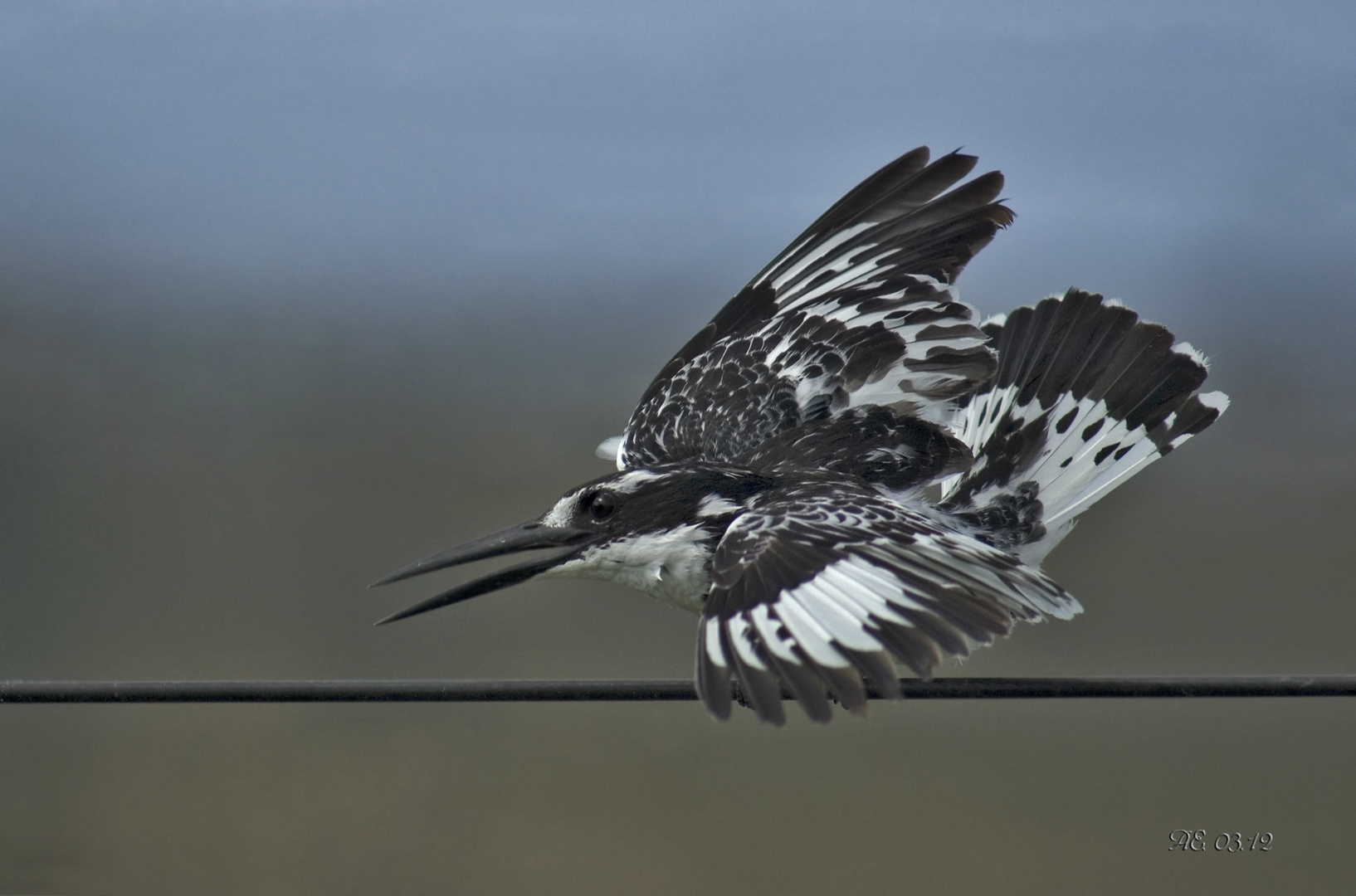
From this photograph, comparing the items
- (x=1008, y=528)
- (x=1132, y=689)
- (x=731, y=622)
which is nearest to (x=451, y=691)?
(x=731, y=622)

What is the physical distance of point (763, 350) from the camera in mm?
2975

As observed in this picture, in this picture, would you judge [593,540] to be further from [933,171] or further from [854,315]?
[933,171]

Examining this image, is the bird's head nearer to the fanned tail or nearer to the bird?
the bird

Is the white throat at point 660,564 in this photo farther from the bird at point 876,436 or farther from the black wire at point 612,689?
the black wire at point 612,689

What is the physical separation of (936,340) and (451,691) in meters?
1.42

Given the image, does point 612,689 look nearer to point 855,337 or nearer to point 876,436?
point 876,436

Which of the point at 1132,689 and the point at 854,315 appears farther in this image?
the point at 854,315

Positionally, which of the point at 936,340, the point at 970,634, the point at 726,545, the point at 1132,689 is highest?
the point at 936,340

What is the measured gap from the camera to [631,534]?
7.68 ft

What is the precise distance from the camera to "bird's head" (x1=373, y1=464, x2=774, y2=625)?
7.57 feet

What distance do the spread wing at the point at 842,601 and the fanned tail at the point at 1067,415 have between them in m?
0.51

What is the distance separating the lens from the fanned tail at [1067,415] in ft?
8.73

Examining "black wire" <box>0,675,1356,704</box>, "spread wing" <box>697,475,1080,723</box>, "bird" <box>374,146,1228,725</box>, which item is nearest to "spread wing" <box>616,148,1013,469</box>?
"bird" <box>374,146,1228,725</box>

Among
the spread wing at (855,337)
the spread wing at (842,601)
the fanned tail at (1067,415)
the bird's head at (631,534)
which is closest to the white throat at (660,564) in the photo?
the bird's head at (631,534)
